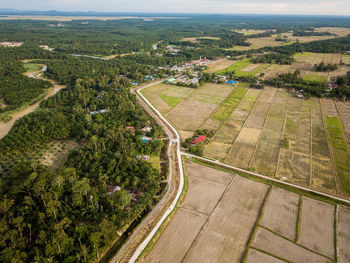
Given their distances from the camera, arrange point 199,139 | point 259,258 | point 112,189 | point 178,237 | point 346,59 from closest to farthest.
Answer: point 259,258 < point 178,237 < point 112,189 < point 199,139 < point 346,59

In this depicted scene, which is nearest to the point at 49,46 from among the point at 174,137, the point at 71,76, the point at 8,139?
the point at 71,76

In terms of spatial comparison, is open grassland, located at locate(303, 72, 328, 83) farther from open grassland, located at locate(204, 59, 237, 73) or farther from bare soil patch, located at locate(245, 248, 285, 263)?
bare soil patch, located at locate(245, 248, 285, 263)

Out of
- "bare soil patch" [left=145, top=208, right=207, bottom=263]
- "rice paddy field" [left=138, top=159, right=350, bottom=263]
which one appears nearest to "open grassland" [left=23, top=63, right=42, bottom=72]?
"rice paddy field" [left=138, top=159, right=350, bottom=263]

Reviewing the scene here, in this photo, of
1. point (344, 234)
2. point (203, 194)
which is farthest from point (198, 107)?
point (344, 234)

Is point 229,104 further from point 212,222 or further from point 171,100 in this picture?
point 212,222

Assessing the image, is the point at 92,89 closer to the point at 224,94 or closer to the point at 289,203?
the point at 224,94
